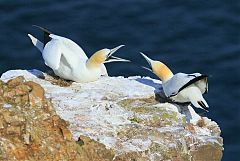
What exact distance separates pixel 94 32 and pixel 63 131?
9319mm

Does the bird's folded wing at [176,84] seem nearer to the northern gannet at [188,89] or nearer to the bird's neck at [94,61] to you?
the northern gannet at [188,89]

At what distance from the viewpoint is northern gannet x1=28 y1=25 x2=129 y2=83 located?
41.0 feet

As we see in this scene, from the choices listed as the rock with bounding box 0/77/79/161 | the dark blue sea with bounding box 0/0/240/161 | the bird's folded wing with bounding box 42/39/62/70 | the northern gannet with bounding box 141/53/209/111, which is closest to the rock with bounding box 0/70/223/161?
the rock with bounding box 0/77/79/161

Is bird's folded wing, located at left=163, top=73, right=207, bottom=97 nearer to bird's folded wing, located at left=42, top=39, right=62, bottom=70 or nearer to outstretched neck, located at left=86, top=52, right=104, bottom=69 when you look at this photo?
outstretched neck, located at left=86, top=52, right=104, bottom=69

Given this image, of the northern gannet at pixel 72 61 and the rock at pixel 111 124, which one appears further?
the northern gannet at pixel 72 61

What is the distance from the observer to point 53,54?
493 inches

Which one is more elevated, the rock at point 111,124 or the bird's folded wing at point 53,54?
the bird's folded wing at point 53,54

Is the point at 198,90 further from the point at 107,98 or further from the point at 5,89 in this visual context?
the point at 5,89

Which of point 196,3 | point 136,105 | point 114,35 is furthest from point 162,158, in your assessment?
point 196,3

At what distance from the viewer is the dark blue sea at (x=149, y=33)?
17156mm

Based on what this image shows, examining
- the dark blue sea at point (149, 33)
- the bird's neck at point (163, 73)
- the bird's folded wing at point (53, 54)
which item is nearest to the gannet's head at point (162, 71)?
the bird's neck at point (163, 73)

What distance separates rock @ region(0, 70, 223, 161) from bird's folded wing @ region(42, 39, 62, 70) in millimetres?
237

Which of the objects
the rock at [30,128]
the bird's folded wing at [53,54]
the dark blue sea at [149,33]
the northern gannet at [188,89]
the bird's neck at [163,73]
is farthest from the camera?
the dark blue sea at [149,33]

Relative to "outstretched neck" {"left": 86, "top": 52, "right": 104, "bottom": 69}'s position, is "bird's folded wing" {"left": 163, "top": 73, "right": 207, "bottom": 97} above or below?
below
